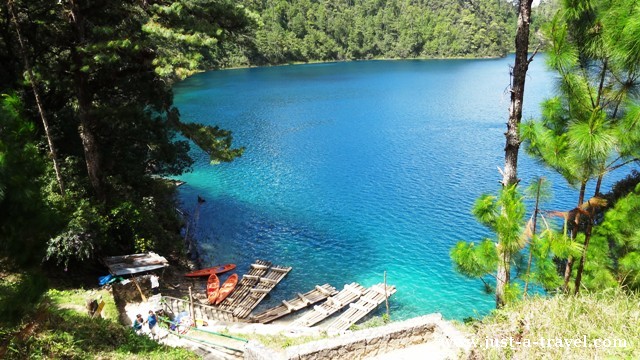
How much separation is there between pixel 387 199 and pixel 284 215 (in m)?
7.78

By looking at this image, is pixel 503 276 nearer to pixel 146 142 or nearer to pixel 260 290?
pixel 260 290

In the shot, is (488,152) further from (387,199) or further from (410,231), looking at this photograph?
(410,231)

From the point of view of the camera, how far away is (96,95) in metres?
19.0

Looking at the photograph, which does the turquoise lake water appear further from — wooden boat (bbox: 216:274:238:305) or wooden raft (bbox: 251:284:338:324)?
wooden boat (bbox: 216:274:238:305)

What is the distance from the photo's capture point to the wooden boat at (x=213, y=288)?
1811cm

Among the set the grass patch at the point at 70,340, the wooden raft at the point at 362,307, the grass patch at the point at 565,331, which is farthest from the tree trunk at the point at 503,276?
the wooden raft at the point at 362,307

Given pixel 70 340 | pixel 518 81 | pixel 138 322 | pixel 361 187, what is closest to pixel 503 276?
pixel 518 81

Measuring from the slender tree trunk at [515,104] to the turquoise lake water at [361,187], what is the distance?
0.79 meters

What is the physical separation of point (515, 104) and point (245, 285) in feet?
48.5

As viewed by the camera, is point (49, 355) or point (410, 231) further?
point (410, 231)

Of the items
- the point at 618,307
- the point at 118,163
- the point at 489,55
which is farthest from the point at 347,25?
the point at 618,307

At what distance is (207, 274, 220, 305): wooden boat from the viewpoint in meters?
18.1

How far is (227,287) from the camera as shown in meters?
18.9

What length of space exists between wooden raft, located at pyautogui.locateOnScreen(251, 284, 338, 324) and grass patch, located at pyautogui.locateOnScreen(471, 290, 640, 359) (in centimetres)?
1168
